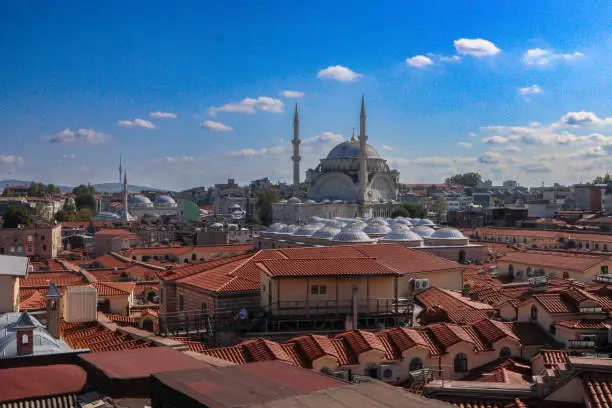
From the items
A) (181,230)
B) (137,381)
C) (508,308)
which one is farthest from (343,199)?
(137,381)

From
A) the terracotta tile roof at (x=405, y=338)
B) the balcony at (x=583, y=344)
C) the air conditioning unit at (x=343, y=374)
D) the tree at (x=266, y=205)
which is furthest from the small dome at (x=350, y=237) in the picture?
the tree at (x=266, y=205)

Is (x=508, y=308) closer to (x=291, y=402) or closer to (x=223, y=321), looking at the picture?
(x=223, y=321)

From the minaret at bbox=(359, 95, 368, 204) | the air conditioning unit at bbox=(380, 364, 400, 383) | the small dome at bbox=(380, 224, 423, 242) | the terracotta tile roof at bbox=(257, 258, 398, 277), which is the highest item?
the minaret at bbox=(359, 95, 368, 204)

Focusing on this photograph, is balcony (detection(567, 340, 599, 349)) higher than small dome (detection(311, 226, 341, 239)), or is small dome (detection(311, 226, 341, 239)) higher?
small dome (detection(311, 226, 341, 239))

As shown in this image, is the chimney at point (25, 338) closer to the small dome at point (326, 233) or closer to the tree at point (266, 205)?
the small dome at point (326, 233)

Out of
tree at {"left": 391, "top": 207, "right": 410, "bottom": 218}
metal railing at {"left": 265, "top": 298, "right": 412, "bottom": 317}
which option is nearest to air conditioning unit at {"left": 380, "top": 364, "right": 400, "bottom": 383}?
metal railing at {"left": 265, "top": 298, "right": 412, "bottom": 317}

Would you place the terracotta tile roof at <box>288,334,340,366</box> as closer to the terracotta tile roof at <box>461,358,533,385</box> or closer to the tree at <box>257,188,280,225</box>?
the terracotta tile roof at <box>461,358,533,385</box>

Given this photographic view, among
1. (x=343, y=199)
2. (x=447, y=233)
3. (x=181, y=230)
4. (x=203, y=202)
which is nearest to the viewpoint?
(x=447, y=233)
